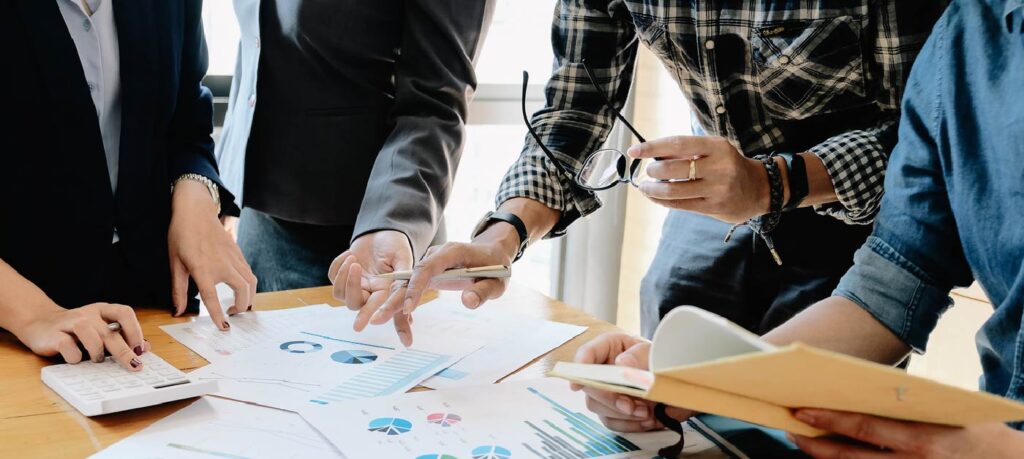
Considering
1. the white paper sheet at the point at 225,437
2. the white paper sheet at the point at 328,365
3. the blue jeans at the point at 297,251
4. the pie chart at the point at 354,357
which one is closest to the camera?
the white paper sheet at the point at 225,437

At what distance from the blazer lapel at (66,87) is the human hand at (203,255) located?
133 mm

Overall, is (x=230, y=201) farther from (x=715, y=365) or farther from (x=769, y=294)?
(x=715, y=365)

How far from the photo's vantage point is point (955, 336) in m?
2.14

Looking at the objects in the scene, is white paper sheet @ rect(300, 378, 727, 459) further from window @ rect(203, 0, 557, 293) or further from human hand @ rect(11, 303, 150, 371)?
window @ rect(203, 0, 557, 293)

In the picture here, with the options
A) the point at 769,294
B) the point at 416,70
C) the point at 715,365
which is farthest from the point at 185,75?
the point at 715,365

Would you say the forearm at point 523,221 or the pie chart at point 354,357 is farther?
the forearm at point 523,221

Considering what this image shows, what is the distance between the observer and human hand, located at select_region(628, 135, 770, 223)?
1.14 meters

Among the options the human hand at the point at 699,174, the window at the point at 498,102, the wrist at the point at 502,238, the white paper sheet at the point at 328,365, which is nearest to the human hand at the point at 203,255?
the white paper sheet at the point at 328,365

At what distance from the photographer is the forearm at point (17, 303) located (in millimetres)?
1110

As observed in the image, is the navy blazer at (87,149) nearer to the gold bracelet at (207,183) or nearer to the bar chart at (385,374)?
the gold bracelet at (207,183)

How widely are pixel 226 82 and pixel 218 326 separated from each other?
138 centimetres

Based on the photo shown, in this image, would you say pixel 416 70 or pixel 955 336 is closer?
pixel 416 70

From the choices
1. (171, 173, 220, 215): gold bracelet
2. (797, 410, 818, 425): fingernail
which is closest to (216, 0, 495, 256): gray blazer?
(171, 173, 220, 215): gold bracelet

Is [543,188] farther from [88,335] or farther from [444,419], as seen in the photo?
[88,335]
